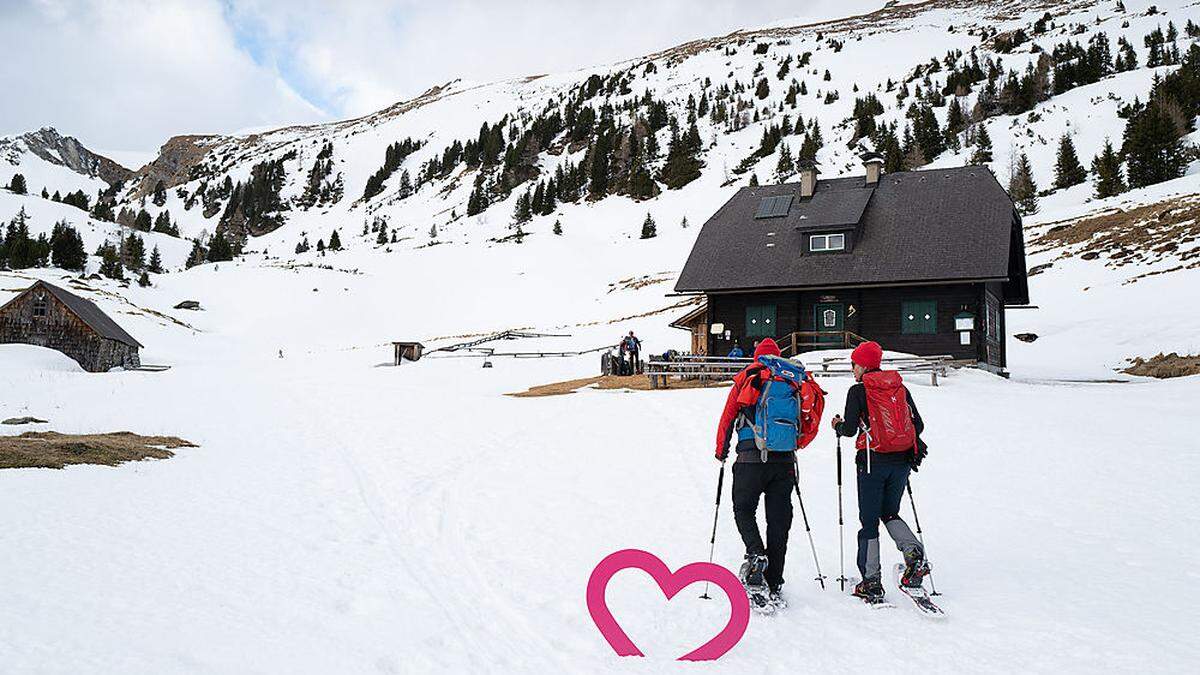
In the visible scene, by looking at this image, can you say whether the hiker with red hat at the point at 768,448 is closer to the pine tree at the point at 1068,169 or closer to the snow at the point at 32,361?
the snow at the point at 32,361

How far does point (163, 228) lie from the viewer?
399ft

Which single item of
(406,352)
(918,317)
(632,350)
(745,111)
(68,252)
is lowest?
(632,350)

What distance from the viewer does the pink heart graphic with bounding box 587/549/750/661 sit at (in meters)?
5.22

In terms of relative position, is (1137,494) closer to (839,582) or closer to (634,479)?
(839,582)

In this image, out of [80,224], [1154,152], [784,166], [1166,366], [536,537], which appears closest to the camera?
[536,537]

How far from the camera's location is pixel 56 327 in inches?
1475

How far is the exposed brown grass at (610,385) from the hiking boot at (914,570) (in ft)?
52.4

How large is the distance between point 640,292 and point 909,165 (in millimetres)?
38740

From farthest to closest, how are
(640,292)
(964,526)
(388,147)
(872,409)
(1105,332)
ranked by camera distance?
1. (388,147)
2. (640,292)
3. (1105,332)
4. (964,526)
5. (872,409)

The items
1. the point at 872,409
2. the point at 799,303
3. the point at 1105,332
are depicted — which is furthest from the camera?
the point at 1105,332

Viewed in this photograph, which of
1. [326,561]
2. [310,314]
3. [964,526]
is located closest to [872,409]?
[964,526]

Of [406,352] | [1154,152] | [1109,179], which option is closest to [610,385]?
[406,352]

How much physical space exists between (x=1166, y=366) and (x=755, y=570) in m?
24.4

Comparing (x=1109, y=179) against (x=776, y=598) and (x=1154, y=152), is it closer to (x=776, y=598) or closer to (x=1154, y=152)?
(x=1154, y=152)
